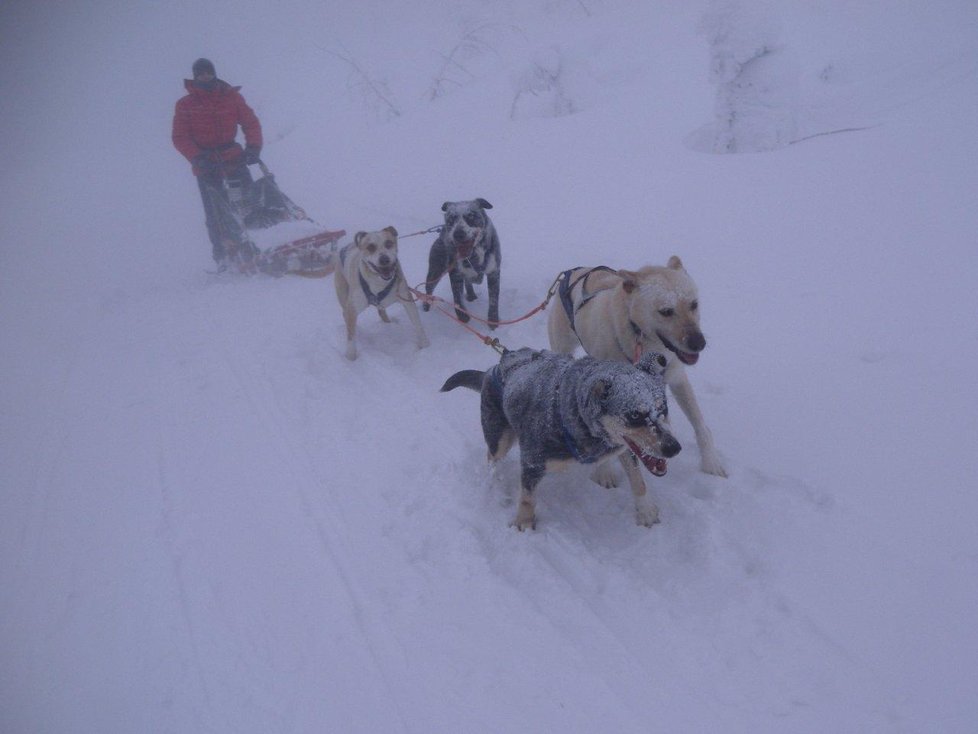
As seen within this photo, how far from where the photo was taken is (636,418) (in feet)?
6.66

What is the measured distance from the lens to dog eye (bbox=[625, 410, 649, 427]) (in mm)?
2023

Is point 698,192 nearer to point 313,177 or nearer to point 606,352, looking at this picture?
point 606,352

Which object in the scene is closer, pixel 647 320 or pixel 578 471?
pixel 647 320

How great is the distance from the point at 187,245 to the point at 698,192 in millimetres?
8857

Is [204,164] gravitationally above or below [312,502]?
above

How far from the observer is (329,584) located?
2.62 meters

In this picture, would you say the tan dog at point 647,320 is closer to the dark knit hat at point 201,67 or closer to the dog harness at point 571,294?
the dog harness at point 571,294

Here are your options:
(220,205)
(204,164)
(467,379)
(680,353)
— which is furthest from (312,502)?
(204,164)

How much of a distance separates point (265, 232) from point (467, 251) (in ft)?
12.4

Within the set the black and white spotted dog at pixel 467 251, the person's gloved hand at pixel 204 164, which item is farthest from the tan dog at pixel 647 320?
the person's gloved hand at pixel 204 164

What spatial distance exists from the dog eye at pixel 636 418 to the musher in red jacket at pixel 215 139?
682cm

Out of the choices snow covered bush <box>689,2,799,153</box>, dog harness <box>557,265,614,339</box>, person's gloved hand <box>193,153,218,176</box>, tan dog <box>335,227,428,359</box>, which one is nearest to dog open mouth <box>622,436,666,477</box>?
dog harness <box>557,265,614,339</box>

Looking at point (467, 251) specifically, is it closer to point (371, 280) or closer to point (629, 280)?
point (371, 280)

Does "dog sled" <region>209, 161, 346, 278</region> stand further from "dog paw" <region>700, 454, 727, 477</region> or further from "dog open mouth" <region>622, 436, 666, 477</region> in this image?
"dog open mouth" <region>622, 436, 666, 477</region>
